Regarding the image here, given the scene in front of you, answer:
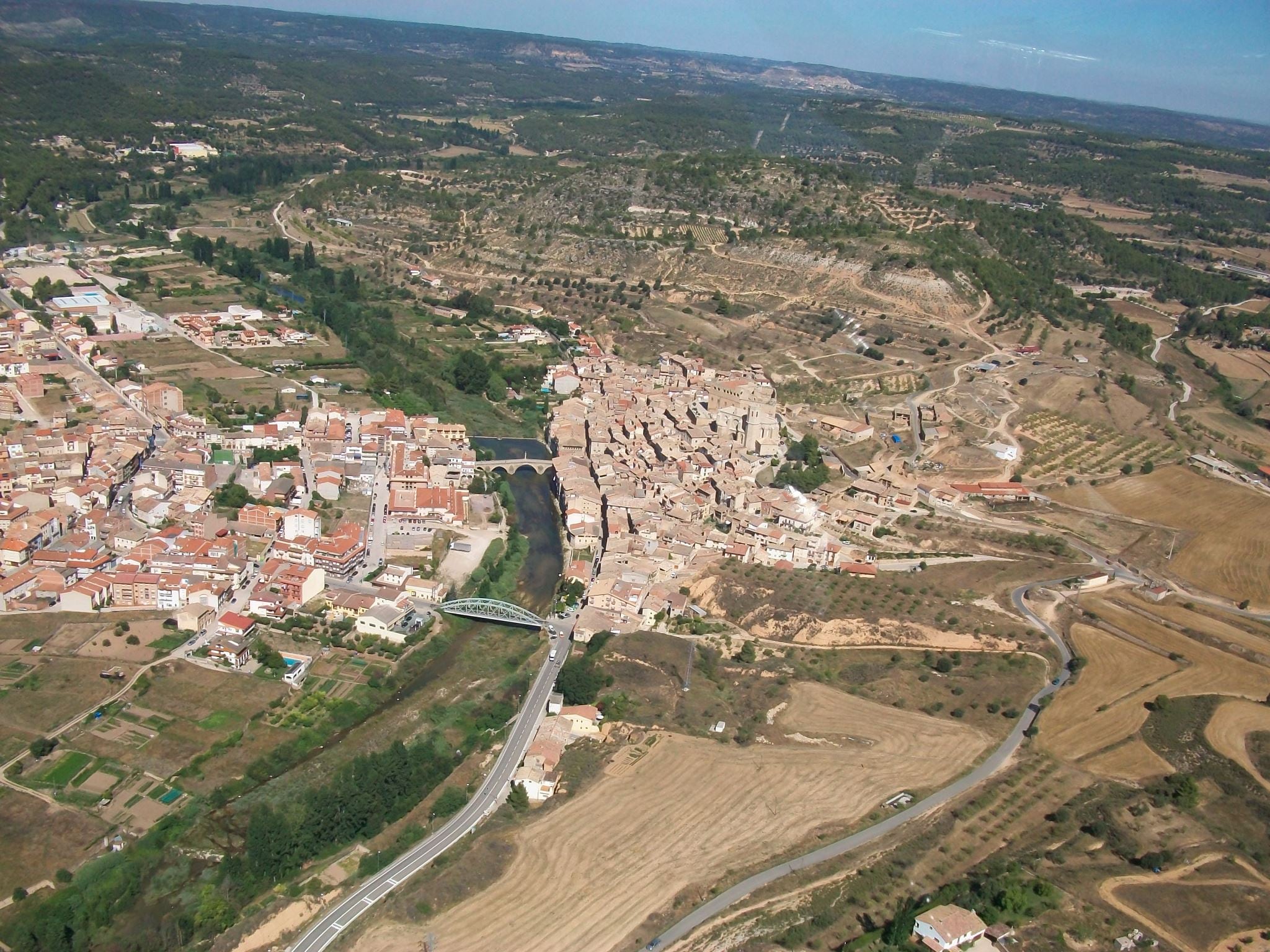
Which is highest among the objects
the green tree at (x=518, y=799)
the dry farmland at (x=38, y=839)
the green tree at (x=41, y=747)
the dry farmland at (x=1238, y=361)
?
the dry farmland at (x=1238, y=361)

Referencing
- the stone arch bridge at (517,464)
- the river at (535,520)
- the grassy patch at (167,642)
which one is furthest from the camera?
the stone arch bridge at (517,464)

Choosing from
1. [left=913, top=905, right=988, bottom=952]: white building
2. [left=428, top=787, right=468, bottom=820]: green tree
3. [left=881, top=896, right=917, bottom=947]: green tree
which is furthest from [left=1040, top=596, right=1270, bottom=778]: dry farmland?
[left=428, top=787, right=468, bottom=820]: green tree

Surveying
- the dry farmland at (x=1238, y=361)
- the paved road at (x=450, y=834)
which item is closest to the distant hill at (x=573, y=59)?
the dry farmland at (x=1238, y=361)

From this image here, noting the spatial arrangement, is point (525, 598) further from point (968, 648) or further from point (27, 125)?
point (27, 125)

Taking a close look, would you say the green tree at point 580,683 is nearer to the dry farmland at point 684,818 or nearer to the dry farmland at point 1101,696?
the dry farmland at point 684,818

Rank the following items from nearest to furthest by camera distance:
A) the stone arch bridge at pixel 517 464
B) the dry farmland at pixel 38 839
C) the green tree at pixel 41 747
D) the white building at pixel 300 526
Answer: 1. the dry farmland at pixel 38 839
2. the green tree at pixel 41 747
3. the white building at pixel 300 526
4. the stone arch bridge at pixel 517 464

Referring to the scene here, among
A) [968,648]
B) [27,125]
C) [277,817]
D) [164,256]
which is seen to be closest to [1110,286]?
[968,648]

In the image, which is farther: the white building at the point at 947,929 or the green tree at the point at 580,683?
the green tree at the point at 580,683

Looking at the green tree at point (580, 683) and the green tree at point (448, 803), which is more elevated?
the green tree at point (580, 683)

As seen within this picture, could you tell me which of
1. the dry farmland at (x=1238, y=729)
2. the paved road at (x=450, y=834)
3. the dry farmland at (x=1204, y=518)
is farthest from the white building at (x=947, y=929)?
the dry farmland at (x=1204, y=518)
